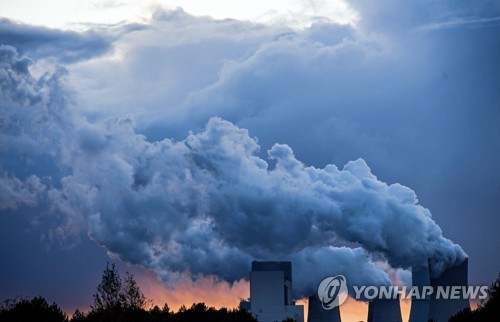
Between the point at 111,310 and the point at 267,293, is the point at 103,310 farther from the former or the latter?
the point at 267,293

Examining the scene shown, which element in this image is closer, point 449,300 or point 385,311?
point 449,300

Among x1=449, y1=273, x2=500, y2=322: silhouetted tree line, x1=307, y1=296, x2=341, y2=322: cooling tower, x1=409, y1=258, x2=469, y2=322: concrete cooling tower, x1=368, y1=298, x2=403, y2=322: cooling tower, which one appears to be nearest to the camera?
x1=449, y1=273, x2=500, y2=322: silhouetted tree line

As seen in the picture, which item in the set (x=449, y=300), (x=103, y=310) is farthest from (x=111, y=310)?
(x=449, y=300)

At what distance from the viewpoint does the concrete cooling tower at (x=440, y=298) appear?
145000mm

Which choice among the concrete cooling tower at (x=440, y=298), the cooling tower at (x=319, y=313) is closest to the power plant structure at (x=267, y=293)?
the cooling tower at (x=319, y=313)

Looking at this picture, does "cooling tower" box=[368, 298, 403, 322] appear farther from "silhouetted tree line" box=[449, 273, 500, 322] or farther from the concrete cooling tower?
"silhouetted tree line" box=[449, 273, 500, 322]

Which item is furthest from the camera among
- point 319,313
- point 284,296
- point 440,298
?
point 319,313

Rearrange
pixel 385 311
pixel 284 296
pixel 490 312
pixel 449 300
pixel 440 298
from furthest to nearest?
pixel 284 296, pixel 385 311, pixel 440 298, pixel 449 300, pixel 490 312

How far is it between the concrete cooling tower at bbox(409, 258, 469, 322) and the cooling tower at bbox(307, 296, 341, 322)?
16873mm

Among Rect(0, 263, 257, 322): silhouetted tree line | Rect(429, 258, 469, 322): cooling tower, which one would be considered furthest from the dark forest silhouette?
Rect(429, 258, 469, 322): cooling tower

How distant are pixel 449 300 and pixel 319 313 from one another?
102 ft

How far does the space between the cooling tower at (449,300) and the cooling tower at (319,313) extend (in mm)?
18206

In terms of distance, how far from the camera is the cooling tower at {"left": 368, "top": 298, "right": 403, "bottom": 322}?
15762 centimetres

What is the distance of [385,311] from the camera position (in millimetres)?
158000
